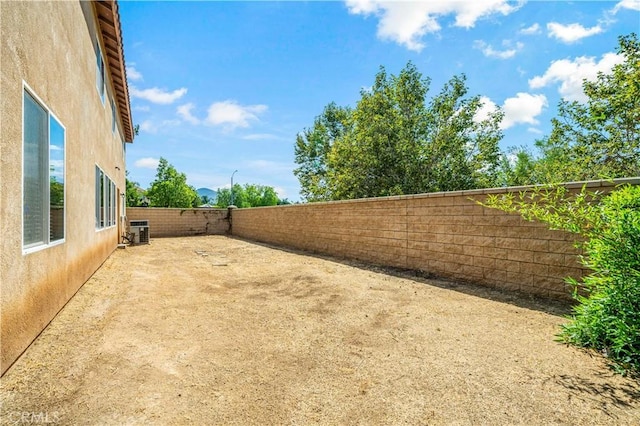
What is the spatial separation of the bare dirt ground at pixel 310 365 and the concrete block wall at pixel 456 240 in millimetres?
528

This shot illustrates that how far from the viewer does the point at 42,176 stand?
3195 mm

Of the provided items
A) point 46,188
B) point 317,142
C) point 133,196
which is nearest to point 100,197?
point 46,188

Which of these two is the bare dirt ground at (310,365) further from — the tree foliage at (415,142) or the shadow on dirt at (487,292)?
the tree foliage at (415,142)

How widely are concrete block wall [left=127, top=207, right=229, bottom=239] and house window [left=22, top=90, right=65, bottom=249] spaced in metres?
14.7

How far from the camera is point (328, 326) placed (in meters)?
3.72

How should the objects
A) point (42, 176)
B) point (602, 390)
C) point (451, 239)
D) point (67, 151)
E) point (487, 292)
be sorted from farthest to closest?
point (451, 239) < point (487, 292) < point (67, 151) < point (42, 176) < point (602, 390)

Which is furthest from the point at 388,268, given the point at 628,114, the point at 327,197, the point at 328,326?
the point at 327,197

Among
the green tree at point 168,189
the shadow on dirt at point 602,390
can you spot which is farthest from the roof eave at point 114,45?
the green tree at point 168,189

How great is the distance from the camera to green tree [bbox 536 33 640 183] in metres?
9.16

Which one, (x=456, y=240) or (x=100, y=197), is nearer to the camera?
(x=456, y=240)

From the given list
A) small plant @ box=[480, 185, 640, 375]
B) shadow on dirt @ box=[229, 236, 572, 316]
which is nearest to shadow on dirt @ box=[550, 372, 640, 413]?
small plant @ box=[480, 185, 640, 375]

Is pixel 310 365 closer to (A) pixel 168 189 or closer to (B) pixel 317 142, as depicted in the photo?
(B) pixel 317 142

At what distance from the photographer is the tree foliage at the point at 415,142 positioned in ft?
46.6

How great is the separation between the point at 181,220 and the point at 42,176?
1654 centimetres
